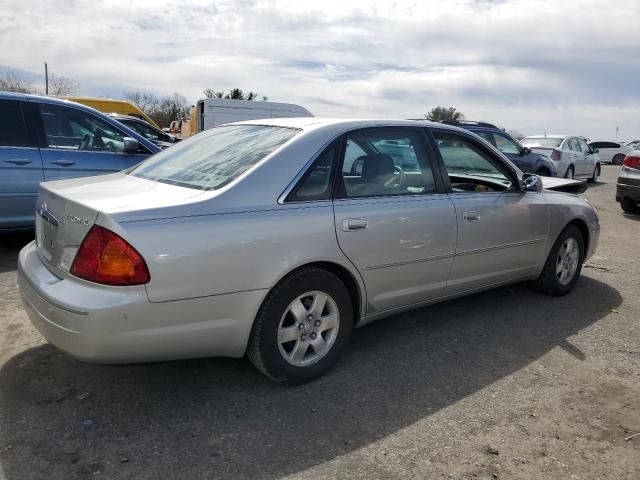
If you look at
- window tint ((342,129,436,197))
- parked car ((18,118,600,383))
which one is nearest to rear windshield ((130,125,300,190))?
parked car ((18,118,600,383))

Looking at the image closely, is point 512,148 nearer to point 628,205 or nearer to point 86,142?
point 628,205

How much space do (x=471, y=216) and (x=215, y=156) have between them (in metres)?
1.89

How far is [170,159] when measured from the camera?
375 cm

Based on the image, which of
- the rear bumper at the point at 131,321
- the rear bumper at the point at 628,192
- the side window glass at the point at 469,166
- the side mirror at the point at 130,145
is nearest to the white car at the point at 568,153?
the rear bumper at the point at 628,192

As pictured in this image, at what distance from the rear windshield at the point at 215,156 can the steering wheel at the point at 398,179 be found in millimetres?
720

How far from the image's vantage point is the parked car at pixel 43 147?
579 cm

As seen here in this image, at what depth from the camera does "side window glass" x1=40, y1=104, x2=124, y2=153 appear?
607 centimetres

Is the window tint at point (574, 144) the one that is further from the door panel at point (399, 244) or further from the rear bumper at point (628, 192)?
the door panel at point (399, 244)

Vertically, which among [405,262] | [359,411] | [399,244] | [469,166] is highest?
[469,166]

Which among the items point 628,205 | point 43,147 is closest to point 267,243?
point 43,147

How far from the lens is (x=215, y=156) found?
3.46m

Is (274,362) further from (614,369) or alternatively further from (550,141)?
(550,141)

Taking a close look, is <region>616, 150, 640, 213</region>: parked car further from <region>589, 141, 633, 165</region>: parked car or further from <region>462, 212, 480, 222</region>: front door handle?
<region>589, 141, 633, 165</region>: parked car

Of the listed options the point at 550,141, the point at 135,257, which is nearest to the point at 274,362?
the point at 135,257
